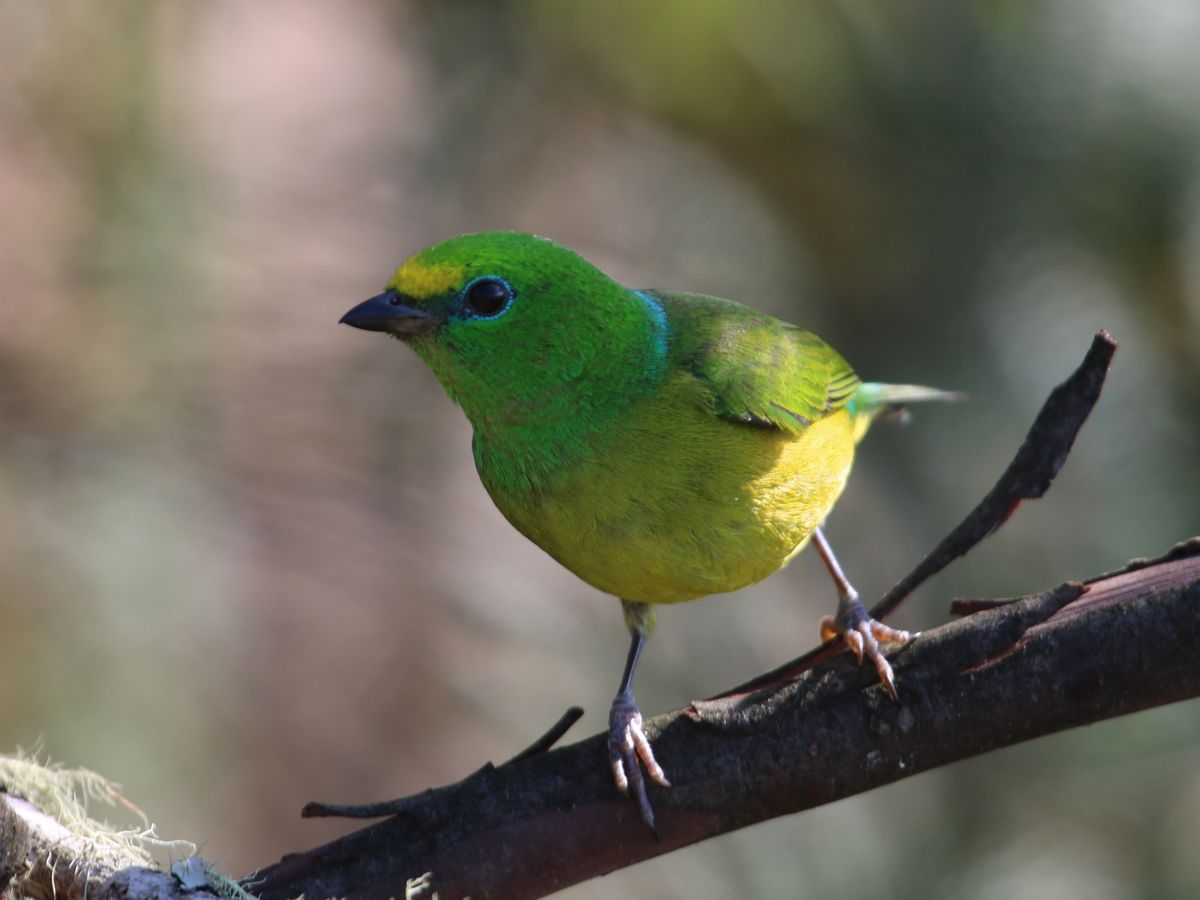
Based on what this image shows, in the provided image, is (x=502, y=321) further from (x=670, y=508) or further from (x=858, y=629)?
(x=858, y=629)

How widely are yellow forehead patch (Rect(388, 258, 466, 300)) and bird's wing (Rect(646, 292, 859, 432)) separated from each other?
61 cm

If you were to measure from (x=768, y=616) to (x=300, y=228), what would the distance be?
3.35m

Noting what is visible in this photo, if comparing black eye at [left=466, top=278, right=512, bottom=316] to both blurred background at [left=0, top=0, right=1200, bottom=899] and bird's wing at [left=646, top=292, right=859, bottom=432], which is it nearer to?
bird's wing at [left=646, top=292, right=859, bottom=432]

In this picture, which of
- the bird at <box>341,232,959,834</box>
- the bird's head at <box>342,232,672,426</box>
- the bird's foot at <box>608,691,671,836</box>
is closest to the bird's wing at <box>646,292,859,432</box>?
the bird at <box>341,232,959,834</box>

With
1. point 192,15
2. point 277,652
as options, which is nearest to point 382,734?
point 277,652

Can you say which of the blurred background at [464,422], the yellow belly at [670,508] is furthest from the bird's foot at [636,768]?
the blurred background at [464,422]

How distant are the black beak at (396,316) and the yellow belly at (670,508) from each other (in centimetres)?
42

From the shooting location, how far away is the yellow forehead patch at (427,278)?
109 inches

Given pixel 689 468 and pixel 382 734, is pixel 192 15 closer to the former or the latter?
pixel 382 734

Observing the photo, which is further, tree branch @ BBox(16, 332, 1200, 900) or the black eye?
the black eye

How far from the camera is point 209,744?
5707 millimetres

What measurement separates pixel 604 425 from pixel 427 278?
0.53 m

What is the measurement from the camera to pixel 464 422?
23.3 feet

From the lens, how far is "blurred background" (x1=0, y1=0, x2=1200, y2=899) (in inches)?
192
